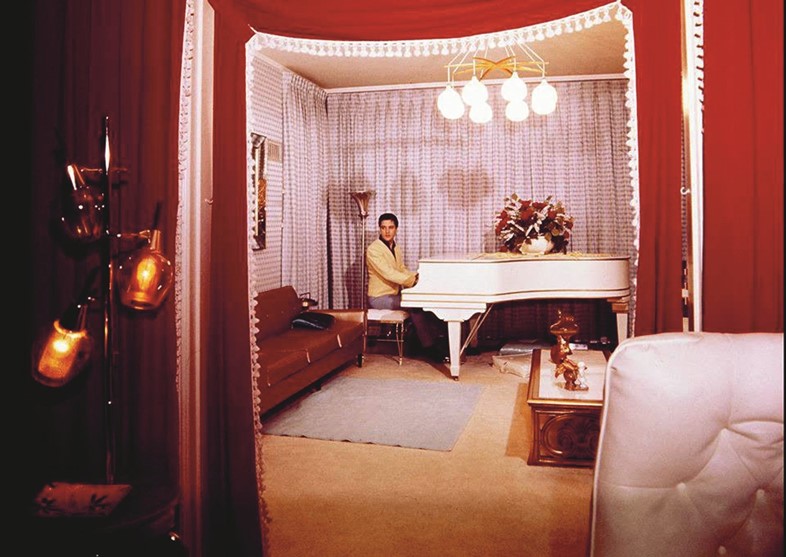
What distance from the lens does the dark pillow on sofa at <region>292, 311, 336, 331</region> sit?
4891mm

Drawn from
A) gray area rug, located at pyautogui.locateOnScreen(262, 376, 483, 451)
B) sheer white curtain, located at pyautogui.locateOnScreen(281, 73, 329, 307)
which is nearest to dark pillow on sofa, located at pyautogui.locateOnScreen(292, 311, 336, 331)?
gray area rug, located at pyautogui.locateOnScreen(262, 376, 483, 451)

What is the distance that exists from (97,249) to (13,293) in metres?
0.49

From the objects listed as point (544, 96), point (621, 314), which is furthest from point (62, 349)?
point (621, 314)

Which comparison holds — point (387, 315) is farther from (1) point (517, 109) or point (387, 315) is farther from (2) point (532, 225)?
(1) point (517, 109)

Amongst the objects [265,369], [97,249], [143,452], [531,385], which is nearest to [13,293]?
[97,249]

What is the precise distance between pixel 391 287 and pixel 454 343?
108cm

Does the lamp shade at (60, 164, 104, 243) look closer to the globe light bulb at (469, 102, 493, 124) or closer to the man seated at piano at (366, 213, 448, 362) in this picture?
the globe light bulb at (469, 102, 493, 124)

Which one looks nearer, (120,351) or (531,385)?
(120,351)

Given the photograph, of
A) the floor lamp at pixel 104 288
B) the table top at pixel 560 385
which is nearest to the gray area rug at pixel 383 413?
the table top at pixel 560 385

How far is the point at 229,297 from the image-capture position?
2240 mm

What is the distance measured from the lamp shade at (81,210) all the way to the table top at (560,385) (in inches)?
79.6

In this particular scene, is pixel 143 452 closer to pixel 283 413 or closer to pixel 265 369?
pixel 265 369

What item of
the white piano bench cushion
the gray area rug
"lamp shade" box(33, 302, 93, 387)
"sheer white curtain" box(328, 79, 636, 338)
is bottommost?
the gray area rug

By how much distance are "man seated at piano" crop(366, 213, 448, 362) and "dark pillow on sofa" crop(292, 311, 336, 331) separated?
78cm
